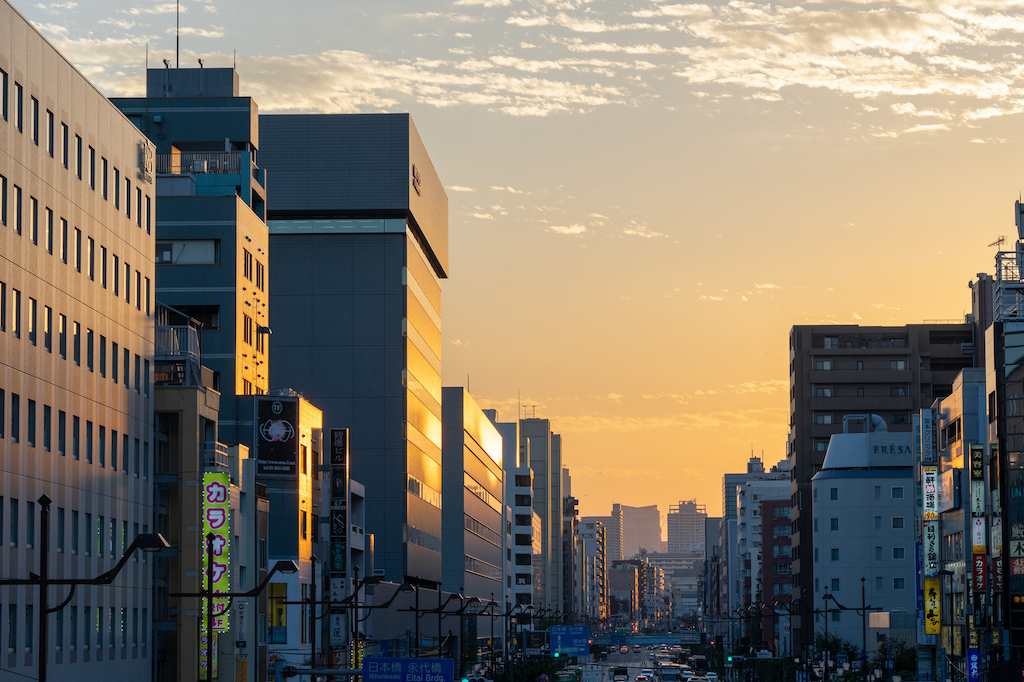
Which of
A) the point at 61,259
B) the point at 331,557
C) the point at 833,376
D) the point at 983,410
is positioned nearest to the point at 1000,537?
the point at 983,410

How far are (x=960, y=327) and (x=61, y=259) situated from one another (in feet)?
513

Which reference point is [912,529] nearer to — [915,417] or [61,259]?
[915,417]

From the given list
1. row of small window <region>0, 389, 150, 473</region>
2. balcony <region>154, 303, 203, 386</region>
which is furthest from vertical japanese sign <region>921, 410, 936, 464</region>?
row of small window <region>0, 389, 150, 473</region>

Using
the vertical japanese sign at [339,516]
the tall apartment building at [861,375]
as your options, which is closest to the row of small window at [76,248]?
the vertical japanese sign at [339,516]

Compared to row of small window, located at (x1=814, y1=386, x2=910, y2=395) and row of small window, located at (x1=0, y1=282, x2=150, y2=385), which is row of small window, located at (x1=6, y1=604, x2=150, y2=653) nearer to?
row of small window, located at (x1=0, y1=282, x2=150, y2=385)

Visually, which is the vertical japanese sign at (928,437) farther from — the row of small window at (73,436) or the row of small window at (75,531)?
the row of small window at (75,531)

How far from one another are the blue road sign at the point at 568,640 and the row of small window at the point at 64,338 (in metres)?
77.5

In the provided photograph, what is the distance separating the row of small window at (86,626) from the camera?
56.8 m

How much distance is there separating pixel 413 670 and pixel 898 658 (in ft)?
233

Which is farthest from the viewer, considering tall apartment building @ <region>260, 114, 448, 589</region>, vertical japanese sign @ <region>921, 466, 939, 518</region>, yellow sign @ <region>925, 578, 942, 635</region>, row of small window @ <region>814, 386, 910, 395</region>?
row of small window @ <region>814, 386, 910, 395</region>

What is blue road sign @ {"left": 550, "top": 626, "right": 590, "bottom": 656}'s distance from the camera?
143 m

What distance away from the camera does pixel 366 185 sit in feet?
491

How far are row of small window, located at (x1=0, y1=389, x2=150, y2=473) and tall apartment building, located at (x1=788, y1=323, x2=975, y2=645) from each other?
13236cm

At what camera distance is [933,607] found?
10762 centimetres
